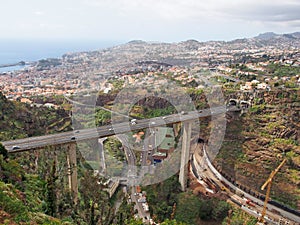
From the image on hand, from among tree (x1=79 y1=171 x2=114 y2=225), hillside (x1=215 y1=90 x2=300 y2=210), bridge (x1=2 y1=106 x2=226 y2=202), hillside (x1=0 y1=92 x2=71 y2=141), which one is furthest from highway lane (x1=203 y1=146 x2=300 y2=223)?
hillside (x1=0 y1=92 x2=71 y2=141)

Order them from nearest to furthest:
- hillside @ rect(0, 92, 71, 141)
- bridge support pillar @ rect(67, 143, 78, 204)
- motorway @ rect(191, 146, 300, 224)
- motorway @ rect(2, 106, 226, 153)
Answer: motorway @ rect(2, 106, 226, 153)
bridge support pillar @ rect(67, 143, 78, 204)
motorway @ rect(191, 146, 300, 224)
hillside @ rect(0, 92, 71, 141)

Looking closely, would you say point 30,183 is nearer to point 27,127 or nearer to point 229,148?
point 27,127

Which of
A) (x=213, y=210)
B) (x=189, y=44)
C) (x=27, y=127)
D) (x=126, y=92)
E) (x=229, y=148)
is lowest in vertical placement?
(x=213, y=210)

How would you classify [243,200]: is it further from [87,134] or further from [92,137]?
[87,134]

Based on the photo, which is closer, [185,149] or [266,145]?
[185,149]

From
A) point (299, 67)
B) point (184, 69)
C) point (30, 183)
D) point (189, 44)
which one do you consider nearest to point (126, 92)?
point (30, 183)


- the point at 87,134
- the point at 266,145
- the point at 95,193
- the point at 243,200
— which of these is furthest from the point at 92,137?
the point at 266,145

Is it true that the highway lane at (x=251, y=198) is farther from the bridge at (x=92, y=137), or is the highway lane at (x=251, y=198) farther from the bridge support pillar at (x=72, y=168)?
the bridge support pillar at (x=72, y=168)

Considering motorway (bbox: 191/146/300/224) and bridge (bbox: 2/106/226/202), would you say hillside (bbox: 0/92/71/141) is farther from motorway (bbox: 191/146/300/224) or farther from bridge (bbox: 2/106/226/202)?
motorway (bbox: 191/146/300/224)
